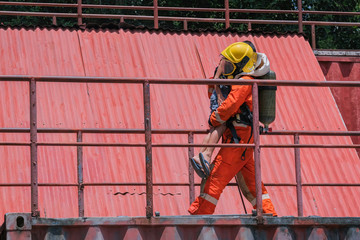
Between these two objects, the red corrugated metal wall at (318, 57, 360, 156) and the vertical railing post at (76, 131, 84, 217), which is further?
the red corrugated metal wall at (318, 57, 360, 156)

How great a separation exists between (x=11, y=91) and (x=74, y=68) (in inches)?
45.8

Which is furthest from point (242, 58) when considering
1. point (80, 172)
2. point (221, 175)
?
point (80, 172)

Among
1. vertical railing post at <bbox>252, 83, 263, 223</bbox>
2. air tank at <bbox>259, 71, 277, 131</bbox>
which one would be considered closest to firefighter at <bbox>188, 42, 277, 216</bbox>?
air tank at <bbox>259, 71, 277, 131</bbox>

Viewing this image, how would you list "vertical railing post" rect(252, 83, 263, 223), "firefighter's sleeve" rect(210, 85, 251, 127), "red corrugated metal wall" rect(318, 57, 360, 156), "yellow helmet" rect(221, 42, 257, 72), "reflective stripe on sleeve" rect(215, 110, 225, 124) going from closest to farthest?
"vertical railing post" rect(252, 83, 263, 223)
"firefighter's sleeve" rect(210, 85, 251, 127)
"reflective stripe on sleeve" rect(215, 110, 225, 124)
"yellow helmet" rect(221, 42, 257, 72)
"red corrugated metal wall" rect(318, 57, 360, 156)

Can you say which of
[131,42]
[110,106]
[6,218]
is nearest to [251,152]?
[6,218]

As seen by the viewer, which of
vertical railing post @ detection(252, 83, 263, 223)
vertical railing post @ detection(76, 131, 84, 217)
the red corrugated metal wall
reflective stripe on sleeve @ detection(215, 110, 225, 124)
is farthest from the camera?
the red corrugated metal wall

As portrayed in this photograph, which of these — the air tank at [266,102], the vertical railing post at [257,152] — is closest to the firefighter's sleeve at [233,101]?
the air tank at [266,102]

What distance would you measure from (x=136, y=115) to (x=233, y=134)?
5.32m

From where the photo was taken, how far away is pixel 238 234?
8.48 meters

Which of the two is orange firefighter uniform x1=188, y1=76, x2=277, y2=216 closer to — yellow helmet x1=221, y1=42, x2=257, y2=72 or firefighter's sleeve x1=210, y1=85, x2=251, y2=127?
firefighter's sleeve x1=210, y1=85, x2=251, y2=127

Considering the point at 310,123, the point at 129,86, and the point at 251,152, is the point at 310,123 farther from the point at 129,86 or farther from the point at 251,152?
the point at 251,152

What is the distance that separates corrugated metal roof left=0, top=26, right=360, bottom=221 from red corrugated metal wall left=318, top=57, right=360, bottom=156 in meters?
1.18

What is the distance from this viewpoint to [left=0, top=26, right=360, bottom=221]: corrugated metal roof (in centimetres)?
1349

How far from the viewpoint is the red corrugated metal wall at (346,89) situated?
17781 mm
